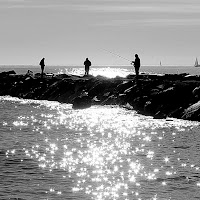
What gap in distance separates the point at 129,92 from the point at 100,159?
1144 inches

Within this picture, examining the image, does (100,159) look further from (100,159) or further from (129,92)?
(129,92)

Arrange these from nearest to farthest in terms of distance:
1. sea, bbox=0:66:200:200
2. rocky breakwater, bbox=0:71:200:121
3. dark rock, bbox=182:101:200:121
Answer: sea, bbox=0:66:200:200 → dark rock, bbox=182:101:200:121 → rocky breakwater, bbox=0:71:200:121

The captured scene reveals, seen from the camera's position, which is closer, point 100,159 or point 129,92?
point 100,159

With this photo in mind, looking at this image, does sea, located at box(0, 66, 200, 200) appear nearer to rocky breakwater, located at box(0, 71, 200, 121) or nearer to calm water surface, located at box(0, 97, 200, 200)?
calm water surface, located at box(0, 97, 200, 200)

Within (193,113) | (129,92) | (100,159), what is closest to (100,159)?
(100,159)

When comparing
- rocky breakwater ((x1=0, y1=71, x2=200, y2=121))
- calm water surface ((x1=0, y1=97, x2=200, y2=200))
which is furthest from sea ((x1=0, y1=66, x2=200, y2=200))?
rocky breakwater ((x1=0, y1=71, x2=200, y2=121))

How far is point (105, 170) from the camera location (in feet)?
77.5

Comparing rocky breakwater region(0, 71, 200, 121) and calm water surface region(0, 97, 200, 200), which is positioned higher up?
rocky breakwater region(0, 71, 200, 121)

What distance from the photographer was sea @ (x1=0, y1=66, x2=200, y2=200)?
19.9 metres

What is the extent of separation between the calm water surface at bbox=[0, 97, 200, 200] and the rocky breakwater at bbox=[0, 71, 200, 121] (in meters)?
3.13

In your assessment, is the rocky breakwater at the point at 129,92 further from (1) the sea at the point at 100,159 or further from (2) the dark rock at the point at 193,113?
(1) the sea at the point at 100,159

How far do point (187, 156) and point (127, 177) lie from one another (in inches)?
238

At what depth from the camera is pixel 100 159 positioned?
86.5 feet

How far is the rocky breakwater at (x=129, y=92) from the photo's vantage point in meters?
46.8
